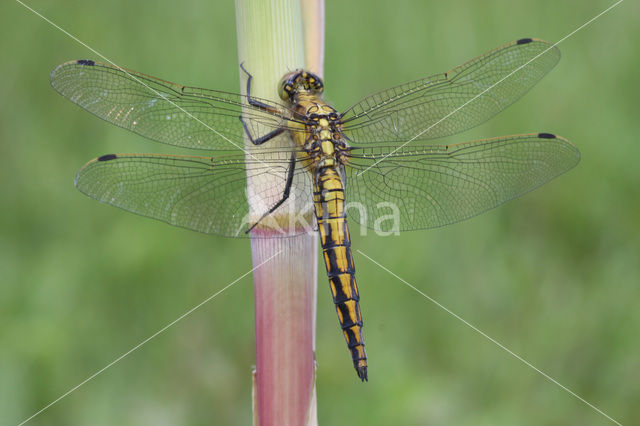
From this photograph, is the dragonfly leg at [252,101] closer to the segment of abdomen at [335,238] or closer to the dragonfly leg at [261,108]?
the dragonfly leg at [261,108]

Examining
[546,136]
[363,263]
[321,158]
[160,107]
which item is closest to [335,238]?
[321,158]

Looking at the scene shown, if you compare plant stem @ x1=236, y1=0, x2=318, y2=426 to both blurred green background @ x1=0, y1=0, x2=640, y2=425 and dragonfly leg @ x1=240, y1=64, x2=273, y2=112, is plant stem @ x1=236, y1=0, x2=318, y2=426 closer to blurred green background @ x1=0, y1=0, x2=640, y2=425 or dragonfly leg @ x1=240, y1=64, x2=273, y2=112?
dragonfly leg @ x1=240, y1=64, x2=273, y2=112

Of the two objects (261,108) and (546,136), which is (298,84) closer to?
(261,108)

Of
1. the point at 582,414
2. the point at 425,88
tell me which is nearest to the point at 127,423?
the point at 425,88

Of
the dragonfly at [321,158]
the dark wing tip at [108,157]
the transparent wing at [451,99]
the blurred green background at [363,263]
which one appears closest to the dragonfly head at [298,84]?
the dragonfly at [321,158]

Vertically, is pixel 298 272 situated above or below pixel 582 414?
above

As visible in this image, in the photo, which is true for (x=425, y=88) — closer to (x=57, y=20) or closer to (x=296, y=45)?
(x=296, y=45)

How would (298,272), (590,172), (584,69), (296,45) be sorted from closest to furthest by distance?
(296,45) → (298,272) → (590,172) → (584,69)
